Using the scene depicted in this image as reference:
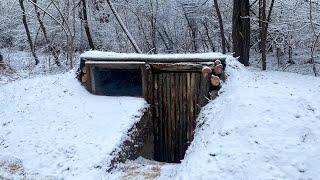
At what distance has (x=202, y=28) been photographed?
1962 cm

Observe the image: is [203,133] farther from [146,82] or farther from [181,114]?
[146,82]

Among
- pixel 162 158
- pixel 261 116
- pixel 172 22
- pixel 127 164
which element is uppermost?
pixel 172 22

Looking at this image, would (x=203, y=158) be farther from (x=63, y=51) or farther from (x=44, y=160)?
(x=63, y=51)

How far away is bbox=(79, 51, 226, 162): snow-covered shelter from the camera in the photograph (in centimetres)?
856

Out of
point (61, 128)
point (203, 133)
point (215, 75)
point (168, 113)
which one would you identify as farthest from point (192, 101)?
point (61, 128)

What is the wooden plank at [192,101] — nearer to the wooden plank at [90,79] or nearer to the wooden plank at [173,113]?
the wooden plank at [173,113]

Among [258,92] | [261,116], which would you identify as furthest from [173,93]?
[261,116]

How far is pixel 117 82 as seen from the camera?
30.3 feet

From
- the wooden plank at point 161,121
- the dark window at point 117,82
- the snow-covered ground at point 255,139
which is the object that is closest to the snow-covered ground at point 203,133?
the snow-covered ground at point 255,139

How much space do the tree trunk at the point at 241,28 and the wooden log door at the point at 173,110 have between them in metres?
4.69

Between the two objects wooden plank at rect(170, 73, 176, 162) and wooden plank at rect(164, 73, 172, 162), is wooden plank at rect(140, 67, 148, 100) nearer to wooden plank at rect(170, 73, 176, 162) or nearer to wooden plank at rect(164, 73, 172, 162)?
wooden plank at rect(164, 73, 172, 162)

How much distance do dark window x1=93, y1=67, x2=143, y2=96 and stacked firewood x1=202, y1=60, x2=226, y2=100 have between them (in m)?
1.96

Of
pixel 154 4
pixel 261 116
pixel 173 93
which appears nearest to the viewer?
pixel 261 116

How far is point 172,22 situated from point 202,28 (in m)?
1.93
